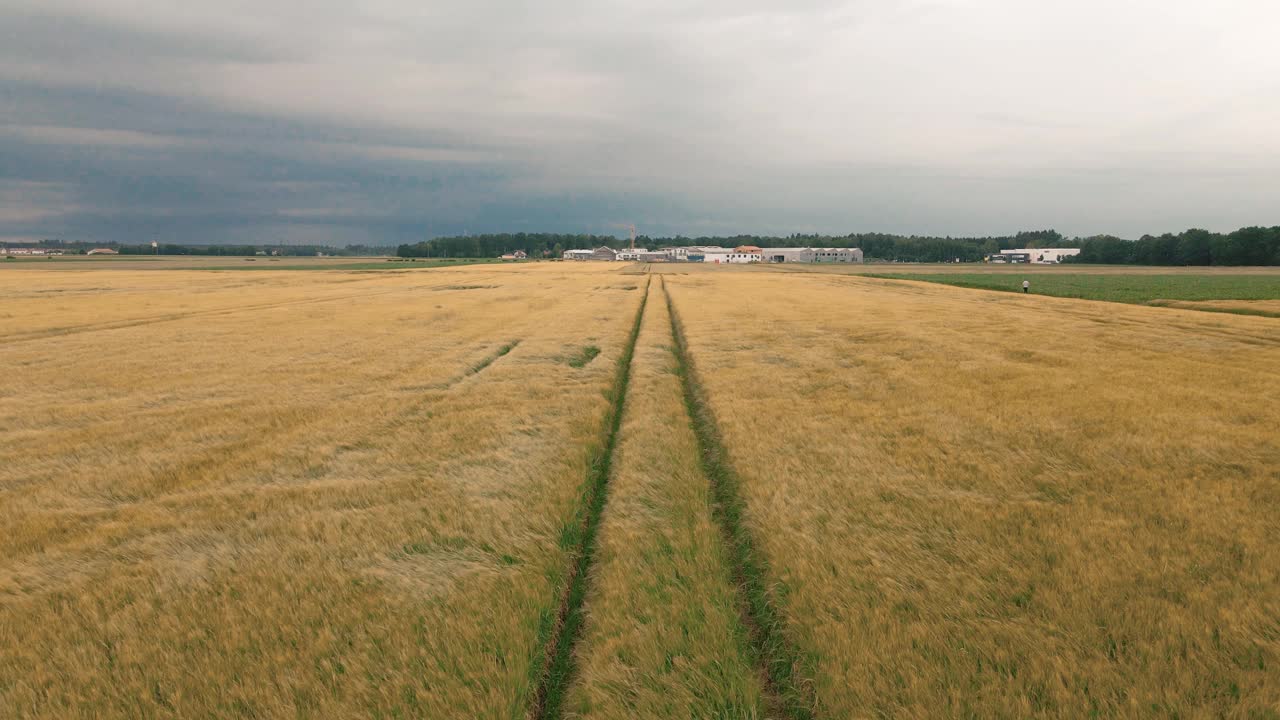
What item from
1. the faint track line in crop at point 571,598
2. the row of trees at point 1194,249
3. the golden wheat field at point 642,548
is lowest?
the faint track line in crop at point 571,598

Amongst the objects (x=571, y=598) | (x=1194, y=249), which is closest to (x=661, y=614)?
(x=571, y=598)

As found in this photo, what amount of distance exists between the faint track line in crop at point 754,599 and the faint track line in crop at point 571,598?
4.58 ft

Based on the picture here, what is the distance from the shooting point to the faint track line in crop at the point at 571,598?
3.92 m

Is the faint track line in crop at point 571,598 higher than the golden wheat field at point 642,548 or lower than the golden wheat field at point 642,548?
lower

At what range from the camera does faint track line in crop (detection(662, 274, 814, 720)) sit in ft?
12.6

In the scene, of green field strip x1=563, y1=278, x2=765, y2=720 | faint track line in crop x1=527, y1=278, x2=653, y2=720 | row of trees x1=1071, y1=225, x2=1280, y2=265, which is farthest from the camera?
row of trees x1=1071, y1=225, x2=1280, y2=265

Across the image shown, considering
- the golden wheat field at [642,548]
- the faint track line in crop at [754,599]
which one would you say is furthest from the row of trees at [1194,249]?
the faint track line in crop at [754,599]

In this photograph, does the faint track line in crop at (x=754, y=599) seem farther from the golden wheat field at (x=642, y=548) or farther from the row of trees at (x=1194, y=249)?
the row of trees at (x=1194, y=249)

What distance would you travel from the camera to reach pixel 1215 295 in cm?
4431

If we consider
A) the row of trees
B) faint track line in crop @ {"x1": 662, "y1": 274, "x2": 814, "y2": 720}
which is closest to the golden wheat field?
faint track line in crop @ {"x1": 662, "y1": 274, "x2": 814, "y2": 720}

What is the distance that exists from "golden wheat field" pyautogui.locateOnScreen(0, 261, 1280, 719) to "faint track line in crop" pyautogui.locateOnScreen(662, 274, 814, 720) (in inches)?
1.1

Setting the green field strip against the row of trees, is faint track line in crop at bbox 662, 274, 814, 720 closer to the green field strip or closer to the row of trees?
the green field strip

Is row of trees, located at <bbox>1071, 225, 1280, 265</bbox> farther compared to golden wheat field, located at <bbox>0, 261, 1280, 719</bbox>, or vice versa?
row of trees, located at <bbox>1071, 225, 1280, 265</bbox>

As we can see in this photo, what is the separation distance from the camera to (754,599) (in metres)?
5.04
